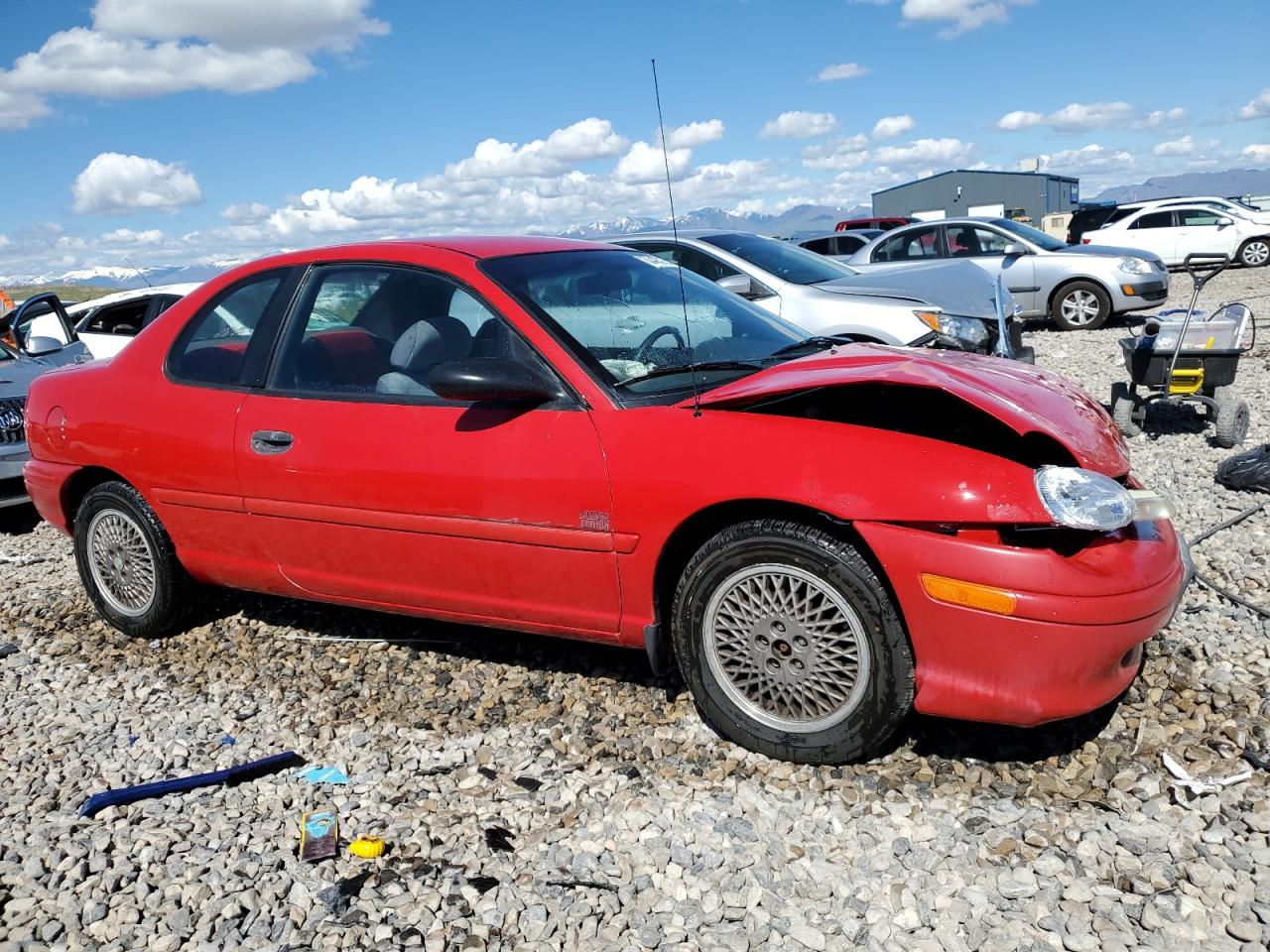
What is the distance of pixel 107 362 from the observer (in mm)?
4504

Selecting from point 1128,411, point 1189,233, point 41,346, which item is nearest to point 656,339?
point 1128,411

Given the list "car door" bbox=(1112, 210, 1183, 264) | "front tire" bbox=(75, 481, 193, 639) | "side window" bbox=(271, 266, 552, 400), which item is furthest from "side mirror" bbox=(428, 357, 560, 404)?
"car door" bbox=(1112, 210, 1183, 264)

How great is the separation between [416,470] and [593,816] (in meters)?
1.32

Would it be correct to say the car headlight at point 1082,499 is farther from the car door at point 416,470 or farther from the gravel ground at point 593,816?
the car door at point 416,470

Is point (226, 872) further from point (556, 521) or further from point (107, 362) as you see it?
point (107, 362)

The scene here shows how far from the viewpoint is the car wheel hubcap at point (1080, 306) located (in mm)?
13203

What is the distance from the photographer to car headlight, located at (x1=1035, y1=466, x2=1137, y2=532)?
270cm

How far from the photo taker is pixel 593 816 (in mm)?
2957

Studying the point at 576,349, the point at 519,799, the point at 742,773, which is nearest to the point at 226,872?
the point at 519,799

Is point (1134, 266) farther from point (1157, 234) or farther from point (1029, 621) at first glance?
point (1029, 621)

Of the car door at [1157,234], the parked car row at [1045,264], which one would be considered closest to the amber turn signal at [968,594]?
the parked car row at [1045,264]

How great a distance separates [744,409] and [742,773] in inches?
45.0

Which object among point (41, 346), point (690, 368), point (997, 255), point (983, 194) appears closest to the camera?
point (690, 368)

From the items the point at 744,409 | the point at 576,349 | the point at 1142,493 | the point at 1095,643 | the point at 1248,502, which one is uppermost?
the point at 576,349
